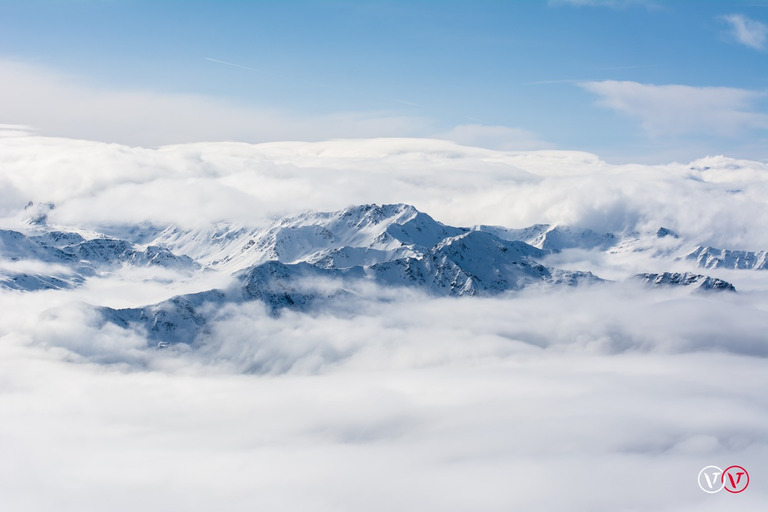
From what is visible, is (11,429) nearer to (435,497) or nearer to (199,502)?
(199,502)

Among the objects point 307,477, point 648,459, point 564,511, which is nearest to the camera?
point 564,511

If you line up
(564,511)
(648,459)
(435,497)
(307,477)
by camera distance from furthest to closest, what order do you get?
(648,459), (307,477), (435,497), (564,511)

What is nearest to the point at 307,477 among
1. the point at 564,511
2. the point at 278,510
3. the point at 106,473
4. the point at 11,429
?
the point at 278,510

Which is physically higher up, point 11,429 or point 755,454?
point 755,454
